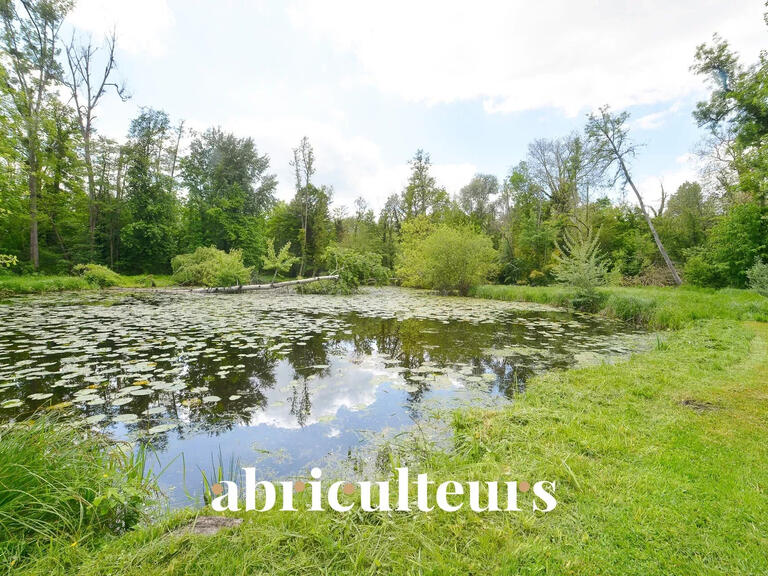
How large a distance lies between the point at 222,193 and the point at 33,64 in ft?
35.2

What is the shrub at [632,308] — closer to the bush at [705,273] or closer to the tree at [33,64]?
the bush at [705,273]

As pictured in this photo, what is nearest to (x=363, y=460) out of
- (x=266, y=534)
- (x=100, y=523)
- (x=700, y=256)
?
(x=266, y=534)

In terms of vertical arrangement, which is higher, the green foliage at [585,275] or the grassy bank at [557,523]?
the green foliage at [585,275]

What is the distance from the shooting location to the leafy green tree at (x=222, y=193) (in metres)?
23.9

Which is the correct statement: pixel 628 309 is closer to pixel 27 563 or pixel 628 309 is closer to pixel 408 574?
pixel 408 574

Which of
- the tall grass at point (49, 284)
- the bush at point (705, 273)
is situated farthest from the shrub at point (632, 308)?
the tall grass at point (49, 284)

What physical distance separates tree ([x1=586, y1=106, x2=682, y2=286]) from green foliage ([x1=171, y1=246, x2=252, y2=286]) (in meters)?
21.0

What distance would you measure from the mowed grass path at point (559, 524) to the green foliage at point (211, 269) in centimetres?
1570

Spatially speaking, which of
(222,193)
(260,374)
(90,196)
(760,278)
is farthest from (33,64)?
(760,278)

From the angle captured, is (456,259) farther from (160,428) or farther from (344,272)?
(160,428)

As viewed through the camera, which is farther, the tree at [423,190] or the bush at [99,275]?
the tree at [423,190]

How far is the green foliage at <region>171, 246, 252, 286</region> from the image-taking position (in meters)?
16.1

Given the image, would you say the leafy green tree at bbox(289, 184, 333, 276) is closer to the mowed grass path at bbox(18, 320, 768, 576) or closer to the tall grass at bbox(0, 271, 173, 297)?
the tall grass at bbox(0, 271, 173, 297)

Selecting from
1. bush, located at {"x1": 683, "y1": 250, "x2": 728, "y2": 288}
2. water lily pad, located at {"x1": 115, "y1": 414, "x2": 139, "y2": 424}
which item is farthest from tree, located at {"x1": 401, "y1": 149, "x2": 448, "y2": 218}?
water lily pad, located at {"x1": 115, "y1": 414, "x2": 139, "y2": 424}
